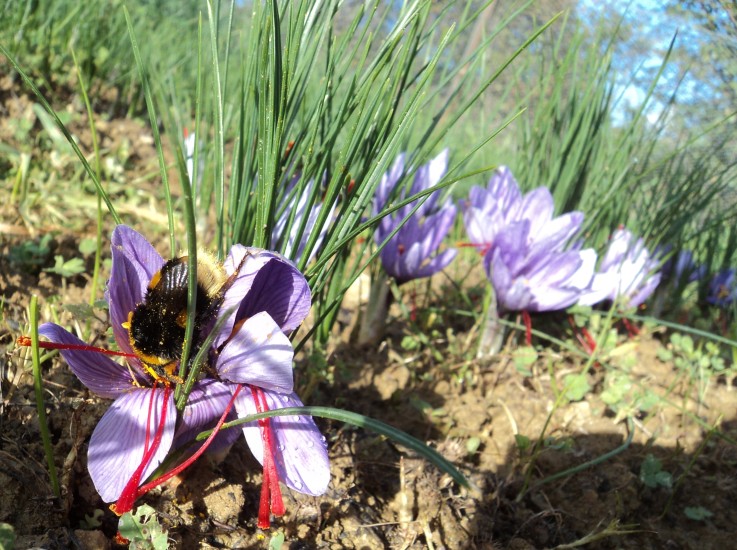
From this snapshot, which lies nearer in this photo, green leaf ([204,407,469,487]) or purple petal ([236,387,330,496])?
green leaf ([204,407,469,487])

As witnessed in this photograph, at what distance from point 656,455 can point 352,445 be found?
0.83 m

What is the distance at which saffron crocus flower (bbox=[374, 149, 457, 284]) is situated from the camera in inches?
65.1

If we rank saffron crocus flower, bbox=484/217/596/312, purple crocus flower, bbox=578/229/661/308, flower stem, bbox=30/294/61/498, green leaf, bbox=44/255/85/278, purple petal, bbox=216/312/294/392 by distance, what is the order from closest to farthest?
flower stem, bbox=30/294/61/498 → purple petal, bbox=216/312/294/392 → green leaf, bbox=44/255/85/278 → saffron crocus flower, bbox=484/217/596/312 → purple crocus flower, bbox=578/229/661/308

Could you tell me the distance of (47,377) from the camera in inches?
44.6

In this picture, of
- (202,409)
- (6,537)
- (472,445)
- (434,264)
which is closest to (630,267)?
(434,264)

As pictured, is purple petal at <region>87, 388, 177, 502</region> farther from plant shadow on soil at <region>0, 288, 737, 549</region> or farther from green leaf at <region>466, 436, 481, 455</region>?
green leaf at <region>466, 436, 481, 455</region>

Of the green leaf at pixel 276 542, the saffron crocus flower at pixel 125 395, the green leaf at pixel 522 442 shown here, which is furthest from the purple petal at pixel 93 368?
the green leaf at pixel 522 442

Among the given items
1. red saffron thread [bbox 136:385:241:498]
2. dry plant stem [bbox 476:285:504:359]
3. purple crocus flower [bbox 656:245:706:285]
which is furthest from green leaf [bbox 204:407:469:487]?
purple crocus flower [bbox 656:245:706:285]

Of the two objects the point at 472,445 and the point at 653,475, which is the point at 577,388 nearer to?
the point at 653,475

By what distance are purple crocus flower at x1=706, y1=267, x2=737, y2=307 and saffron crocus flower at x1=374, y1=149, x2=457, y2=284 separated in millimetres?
1184

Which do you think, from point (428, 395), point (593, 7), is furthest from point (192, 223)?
point (593, 7)

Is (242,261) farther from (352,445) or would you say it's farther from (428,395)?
(428,395)

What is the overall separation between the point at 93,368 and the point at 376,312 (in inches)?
39.5

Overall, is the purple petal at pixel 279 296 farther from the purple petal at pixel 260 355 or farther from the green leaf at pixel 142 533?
the green leaf at pixel 142 533
